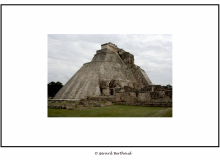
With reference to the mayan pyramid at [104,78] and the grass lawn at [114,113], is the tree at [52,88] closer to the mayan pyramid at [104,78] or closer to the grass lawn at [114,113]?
the mayan pyramid at [104,78]

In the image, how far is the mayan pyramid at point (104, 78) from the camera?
24.0 m

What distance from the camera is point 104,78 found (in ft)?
88.9

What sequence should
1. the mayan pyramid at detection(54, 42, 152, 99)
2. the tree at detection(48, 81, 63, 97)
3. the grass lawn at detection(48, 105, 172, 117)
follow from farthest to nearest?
the tree at detection(48, 81, 63, 97), the mayan pyramid at detection(54, 42, 152, 99), the grass lawn at detection(48, 105, 172, 117)

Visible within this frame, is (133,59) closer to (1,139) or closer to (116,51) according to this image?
(116,51)

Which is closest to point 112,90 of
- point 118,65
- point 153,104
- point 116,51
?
point 118,65

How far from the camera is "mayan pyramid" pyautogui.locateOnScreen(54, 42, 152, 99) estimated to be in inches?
946

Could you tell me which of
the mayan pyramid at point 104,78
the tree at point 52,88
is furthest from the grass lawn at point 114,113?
the tree at point 52,88

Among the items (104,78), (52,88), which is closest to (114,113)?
(104,78)

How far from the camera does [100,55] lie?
3572cm

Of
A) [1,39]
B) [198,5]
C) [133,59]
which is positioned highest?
[133,59]

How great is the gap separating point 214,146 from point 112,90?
20.2 metres

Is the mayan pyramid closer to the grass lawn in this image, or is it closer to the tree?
the grass lawn

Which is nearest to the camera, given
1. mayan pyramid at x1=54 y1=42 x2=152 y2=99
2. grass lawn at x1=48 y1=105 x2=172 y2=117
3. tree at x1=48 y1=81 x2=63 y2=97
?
grass lawn at x1=48 y1=105 x2=172 y2=117

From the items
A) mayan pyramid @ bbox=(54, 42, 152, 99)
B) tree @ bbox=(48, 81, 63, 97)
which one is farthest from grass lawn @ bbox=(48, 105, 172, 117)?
tree @ bbox=(48, 81, 63, 97)
